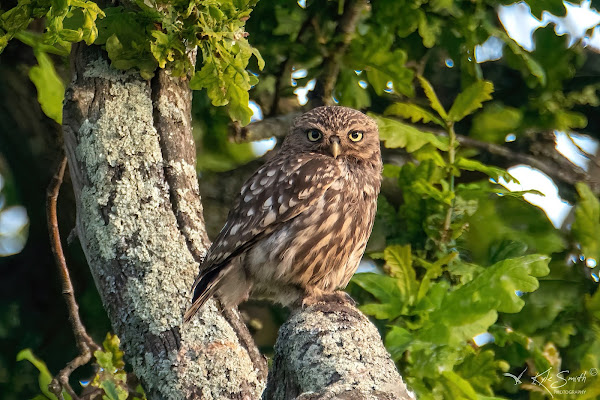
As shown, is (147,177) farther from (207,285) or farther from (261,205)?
(261,205)

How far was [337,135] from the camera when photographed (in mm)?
4328

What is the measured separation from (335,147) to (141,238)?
142cm

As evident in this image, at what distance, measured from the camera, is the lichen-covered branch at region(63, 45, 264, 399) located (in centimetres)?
294

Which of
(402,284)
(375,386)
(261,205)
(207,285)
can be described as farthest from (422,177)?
(375,386)

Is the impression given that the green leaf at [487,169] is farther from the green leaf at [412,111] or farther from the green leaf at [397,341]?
the green leaf at [397,341]

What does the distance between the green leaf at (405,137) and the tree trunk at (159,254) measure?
40.4 inches

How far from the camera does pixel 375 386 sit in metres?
2.29

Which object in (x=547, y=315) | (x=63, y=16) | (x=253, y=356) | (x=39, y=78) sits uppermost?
(x=63, y=16)

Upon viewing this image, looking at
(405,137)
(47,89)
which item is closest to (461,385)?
(405,137)

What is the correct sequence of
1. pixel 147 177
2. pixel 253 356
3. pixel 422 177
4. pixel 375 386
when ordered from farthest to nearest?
pixel 422 177
pixel 147 177
pixel 253 356
pixel 375 386

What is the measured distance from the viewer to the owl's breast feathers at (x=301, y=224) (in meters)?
3.84

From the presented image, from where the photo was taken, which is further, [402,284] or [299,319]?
[402,284]

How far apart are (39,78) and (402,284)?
1.80 meters
